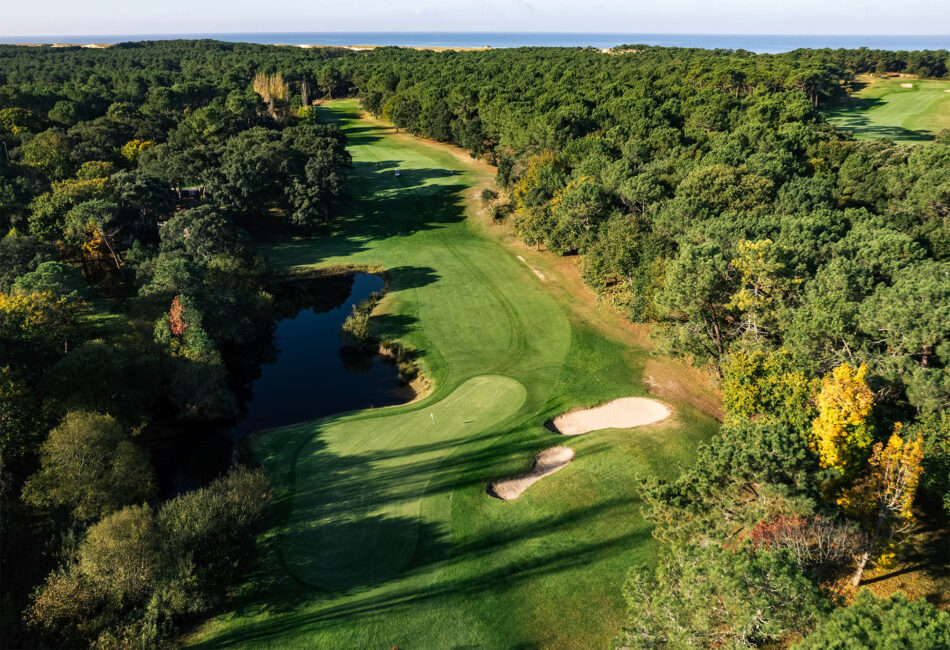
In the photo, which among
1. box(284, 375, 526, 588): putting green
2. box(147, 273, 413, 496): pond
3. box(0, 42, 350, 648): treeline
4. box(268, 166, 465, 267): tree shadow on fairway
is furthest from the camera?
box(268, 166, 465, 267): tree shadow on fairway

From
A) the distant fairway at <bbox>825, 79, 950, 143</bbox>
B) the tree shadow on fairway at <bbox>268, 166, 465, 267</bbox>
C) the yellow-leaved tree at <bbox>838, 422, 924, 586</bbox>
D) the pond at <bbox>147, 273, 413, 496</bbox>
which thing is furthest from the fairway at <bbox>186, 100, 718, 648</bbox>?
the distant fairway at <bbox>825, 79, 950, 143</bbox>

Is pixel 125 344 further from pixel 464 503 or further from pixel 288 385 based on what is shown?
pixel 464 503

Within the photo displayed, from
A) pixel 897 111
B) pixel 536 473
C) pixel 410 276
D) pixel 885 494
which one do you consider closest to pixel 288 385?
pixel 410 276

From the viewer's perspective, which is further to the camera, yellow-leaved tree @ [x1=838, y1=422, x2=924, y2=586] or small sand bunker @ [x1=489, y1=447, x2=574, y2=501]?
small sand bunker @ [x1=489, y1=447, x2=574, y2=501]

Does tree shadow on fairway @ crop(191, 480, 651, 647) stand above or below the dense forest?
below

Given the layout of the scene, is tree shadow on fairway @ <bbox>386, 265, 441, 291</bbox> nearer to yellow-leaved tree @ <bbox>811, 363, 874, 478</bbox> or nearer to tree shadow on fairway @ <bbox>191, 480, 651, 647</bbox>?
tree shadow on fairway @ <bbox>191, 480, 651, 647</bbox>

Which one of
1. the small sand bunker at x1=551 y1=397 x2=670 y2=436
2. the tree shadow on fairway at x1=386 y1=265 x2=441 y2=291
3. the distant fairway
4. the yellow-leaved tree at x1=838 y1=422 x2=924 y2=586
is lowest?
the small sand bunker at x1=551 y1=397 x2=670 y2=436

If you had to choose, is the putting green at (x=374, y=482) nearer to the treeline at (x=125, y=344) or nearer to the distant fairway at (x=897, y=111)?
the treeline at (x=125, y=344)
